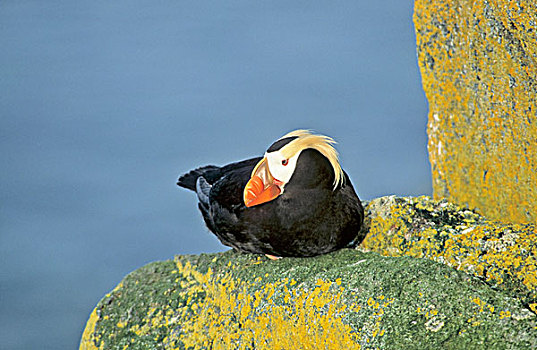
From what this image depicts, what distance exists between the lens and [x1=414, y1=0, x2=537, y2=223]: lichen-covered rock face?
2057 mm

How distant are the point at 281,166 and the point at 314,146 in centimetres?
14

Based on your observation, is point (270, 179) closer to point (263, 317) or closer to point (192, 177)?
point (263, 317)

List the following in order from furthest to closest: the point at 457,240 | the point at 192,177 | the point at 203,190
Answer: the point at 192,177 < the point at 203,190 < the point at 457,240

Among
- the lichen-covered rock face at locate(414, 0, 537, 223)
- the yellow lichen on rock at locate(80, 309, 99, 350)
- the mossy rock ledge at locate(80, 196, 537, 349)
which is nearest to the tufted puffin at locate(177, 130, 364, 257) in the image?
the mossy rock ledge at locate(80, 196, 537, 349)

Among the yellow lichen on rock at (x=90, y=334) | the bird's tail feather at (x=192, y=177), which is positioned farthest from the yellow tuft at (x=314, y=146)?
the yellow lichen on rock at (x=90, y=334)

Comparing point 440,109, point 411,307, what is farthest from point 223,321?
point 440,109

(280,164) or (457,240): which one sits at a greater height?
(280,164)

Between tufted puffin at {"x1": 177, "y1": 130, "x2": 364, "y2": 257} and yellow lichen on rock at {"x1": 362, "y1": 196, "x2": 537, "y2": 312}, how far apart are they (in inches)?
6.0

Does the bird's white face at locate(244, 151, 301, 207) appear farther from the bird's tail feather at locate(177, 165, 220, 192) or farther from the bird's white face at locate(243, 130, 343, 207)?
the bird's tail feather at locate(177, 165, 220, 192)

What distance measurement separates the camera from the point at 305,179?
6.95 feet

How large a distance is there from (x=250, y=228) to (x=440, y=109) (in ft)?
3.47

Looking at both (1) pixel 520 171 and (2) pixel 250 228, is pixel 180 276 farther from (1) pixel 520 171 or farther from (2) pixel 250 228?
(1) pixel 520 171

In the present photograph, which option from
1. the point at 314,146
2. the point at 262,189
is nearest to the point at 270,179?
the point at 262,189

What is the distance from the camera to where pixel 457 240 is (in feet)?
6.85
